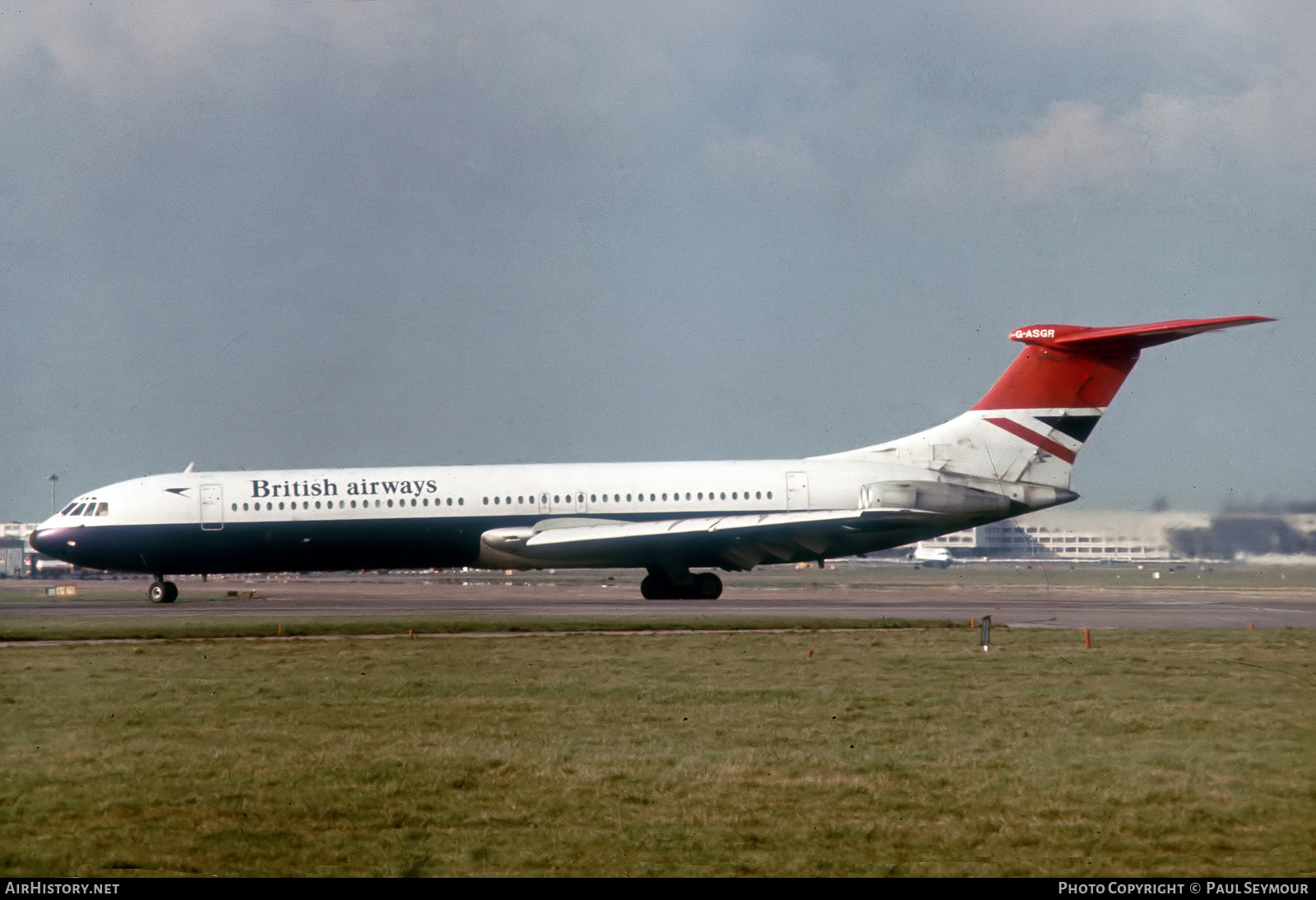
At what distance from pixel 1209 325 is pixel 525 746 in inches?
1150

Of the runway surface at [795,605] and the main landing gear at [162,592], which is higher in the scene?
the main landing gear at [162,592]

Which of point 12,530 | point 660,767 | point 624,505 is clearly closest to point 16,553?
point 12,530

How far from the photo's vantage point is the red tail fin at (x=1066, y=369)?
39.5 meters

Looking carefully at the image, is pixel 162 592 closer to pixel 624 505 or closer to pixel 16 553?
pixel 624 505

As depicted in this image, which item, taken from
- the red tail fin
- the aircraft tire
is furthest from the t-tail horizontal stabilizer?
the aircraft tire

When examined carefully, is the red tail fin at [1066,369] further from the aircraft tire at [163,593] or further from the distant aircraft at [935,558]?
the distant aircraft at [935,558]

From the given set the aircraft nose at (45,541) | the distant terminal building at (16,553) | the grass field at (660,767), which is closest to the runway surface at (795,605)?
the aircraft nose at (45,541)

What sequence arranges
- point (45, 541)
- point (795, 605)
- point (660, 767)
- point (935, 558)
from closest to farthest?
point (660, 767) < point (795, 605) < point (45, 541) < point (935, 558)

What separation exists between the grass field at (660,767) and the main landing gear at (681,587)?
19636 mm

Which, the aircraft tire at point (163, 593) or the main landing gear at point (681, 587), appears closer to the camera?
the aircraft tire at point (163, 593)

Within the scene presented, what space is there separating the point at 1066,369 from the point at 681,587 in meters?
13.3

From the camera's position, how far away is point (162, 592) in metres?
40.8
